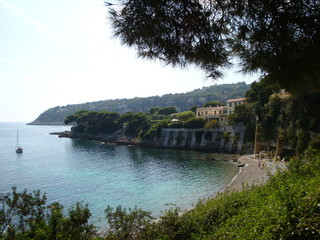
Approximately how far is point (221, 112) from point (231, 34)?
4323 centimetres

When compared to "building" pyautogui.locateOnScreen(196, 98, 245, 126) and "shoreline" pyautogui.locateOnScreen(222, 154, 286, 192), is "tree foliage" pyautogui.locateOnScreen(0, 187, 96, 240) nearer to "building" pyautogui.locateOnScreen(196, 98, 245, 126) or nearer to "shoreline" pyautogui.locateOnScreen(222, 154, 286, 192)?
"shoreline" pyautogui.locateOnScreen(222, 154, 286, 192)

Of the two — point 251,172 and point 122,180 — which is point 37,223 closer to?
point 122,180

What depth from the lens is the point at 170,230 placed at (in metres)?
6.21

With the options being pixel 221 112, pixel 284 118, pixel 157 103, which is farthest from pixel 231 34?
pixel 157 103

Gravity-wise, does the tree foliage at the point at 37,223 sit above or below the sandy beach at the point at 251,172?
above

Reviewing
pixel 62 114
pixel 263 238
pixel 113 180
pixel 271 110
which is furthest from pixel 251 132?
pixel 62 114

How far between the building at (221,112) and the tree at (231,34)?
38417mm

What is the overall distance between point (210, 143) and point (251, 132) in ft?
26.1

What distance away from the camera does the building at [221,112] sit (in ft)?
142

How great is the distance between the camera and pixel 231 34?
4.86 m

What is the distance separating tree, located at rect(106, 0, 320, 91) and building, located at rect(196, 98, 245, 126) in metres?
38.4

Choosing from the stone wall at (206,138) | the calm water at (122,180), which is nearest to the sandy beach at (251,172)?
the calm water at (122,180)

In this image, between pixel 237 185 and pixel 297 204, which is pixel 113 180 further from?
pixel 297 204

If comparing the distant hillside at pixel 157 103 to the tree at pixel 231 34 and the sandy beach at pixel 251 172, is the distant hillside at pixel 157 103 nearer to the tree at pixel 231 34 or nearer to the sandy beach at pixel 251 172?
the sandy beach at pixel 251 172
